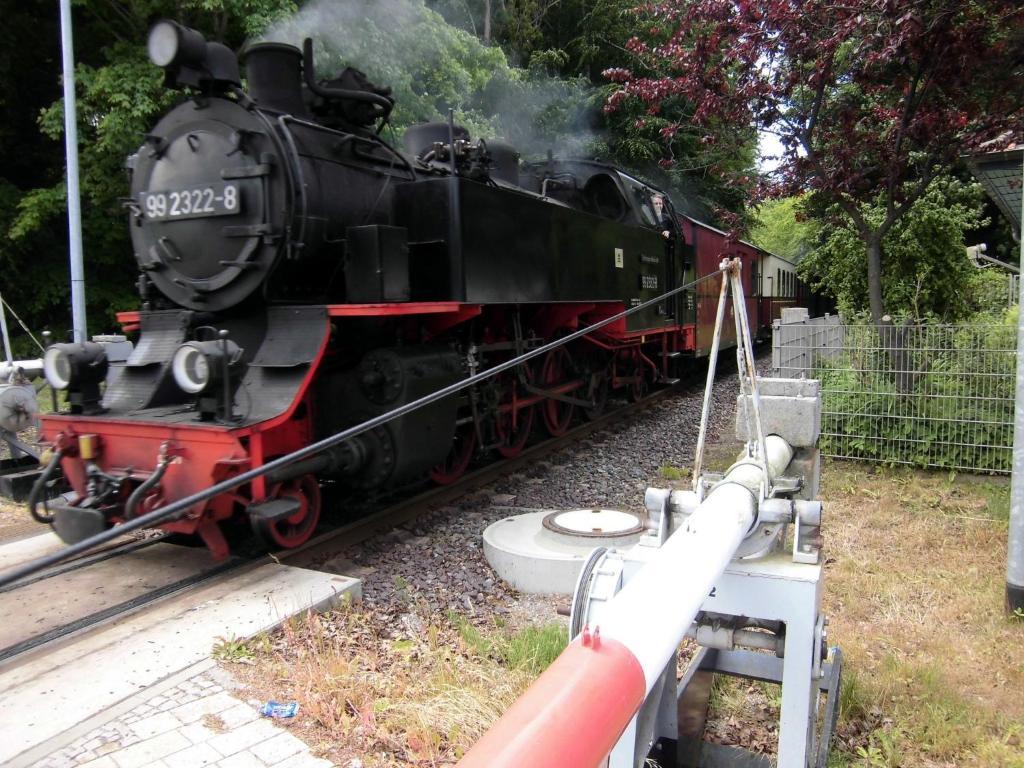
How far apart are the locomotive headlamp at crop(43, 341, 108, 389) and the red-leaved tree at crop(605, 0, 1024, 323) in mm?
5785

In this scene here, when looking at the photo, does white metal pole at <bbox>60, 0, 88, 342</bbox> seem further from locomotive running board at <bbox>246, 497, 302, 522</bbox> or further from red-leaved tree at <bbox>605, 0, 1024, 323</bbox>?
red-leaved tree at <bbox>605, 0, 1024, 323</bbox>

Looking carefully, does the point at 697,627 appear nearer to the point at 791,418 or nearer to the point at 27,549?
Answer: the point at 791,418

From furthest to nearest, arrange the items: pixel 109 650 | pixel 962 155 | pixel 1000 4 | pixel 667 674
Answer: pixel 962 155, pixel 1000 4, pixel 109 650, pixel 667 674

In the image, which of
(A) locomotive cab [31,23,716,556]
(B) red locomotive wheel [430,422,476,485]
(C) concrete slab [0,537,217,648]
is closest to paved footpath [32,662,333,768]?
(C) concrete slab [0,537,217,648]

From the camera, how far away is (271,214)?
4.68 m

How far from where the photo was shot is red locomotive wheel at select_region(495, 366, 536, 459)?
22.5 feet

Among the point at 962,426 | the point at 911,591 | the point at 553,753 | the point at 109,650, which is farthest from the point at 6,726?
the point at 962,426

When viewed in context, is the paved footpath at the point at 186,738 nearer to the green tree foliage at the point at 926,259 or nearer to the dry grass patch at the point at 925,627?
the dry grass patch at the point at 925,627

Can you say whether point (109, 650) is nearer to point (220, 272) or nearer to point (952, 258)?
point (220, 272)

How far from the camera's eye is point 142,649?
3354mm

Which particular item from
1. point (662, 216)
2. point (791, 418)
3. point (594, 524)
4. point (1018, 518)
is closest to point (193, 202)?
point (594, 524)

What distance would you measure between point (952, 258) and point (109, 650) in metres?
11.1

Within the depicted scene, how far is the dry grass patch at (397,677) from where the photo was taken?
8.86ft

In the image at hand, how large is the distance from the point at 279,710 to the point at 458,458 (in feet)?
12.3
